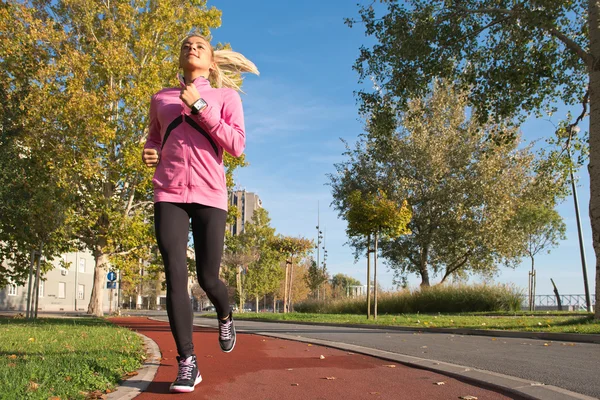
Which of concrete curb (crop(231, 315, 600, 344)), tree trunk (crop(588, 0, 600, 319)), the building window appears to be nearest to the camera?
concrete curb (crop(231, 315, 600, 344))

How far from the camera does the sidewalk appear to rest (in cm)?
386

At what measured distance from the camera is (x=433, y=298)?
25047 millimetres

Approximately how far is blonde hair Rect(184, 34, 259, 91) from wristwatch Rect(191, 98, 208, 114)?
724 millimetres

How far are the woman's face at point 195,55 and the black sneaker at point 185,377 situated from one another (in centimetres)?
207

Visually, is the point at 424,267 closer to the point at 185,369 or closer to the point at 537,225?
the point at 537,225

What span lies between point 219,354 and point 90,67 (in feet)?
61.9

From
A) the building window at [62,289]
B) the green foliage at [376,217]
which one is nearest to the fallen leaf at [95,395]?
the green foliage at [376,217]

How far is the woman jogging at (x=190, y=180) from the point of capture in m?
3.72

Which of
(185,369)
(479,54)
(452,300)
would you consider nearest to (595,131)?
(479,54)

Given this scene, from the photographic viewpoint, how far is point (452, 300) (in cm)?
2466

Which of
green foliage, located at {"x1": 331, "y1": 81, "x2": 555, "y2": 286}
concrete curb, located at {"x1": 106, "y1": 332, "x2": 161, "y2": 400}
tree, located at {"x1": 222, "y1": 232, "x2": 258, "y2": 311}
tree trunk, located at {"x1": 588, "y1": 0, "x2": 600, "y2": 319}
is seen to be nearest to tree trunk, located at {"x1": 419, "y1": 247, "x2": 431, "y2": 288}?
green foliage, located at {"x1": 331, "y1": 81, "x2": 555, "y2": 286}

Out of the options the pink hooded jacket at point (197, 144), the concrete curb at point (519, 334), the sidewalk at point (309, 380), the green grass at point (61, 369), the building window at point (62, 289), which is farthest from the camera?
the building window at point (62, 289)

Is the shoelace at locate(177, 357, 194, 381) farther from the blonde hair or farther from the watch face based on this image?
the blonde hair

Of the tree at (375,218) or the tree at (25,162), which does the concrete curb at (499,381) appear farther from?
the tree at (25,162)
